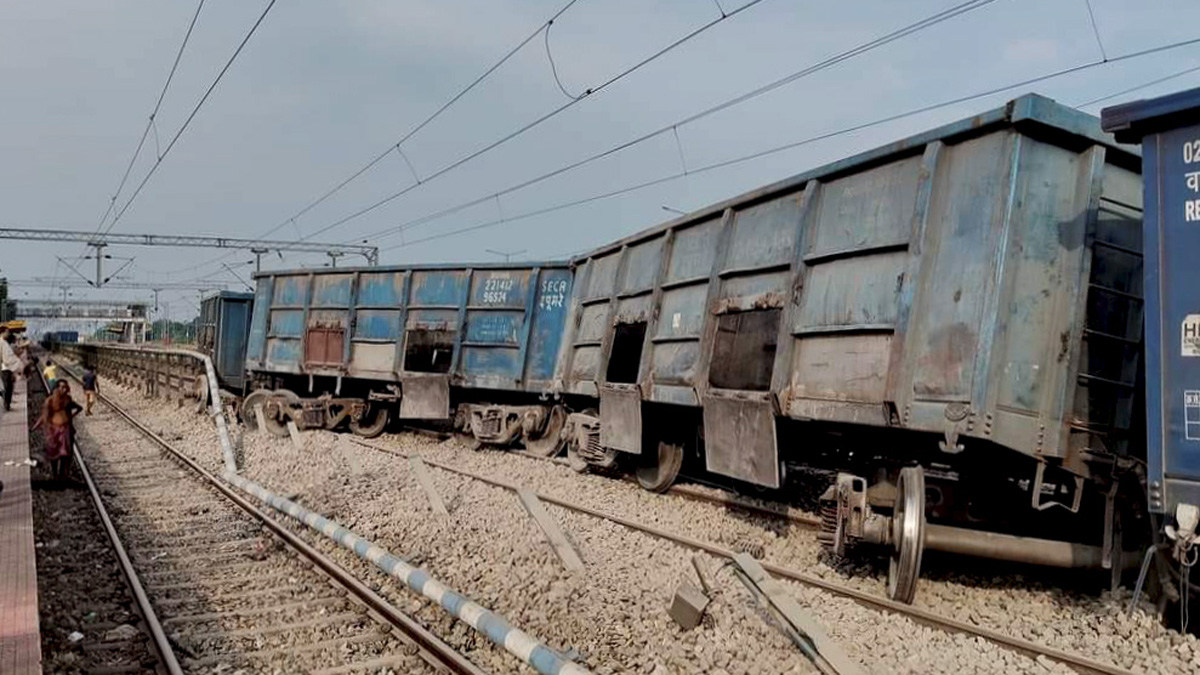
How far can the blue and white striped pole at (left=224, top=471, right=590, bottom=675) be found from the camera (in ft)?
13.4

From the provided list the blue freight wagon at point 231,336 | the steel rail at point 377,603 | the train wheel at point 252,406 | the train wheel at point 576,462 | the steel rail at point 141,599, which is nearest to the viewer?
the steel rail at point 377,603

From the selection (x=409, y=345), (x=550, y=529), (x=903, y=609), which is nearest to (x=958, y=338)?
(x=903, y=609)

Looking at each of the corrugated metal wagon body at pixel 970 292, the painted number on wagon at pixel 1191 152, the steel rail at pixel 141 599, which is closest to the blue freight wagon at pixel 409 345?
the steel rail at pixel 141 599

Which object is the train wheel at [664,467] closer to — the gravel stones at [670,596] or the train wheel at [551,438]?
the gravel stones at [670,596]

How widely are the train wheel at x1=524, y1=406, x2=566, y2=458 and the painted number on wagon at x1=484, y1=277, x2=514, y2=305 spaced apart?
2141 millimetres

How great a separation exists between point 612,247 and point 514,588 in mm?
6217

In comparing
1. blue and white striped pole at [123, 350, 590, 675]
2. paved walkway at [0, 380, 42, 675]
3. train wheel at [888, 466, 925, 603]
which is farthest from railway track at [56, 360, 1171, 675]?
paved walkway at [0, 380, 42, 675]

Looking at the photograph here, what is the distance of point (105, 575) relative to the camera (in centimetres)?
745

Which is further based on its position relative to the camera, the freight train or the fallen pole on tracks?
the freight train

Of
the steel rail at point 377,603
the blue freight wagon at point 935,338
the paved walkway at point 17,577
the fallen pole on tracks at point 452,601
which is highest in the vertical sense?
the blue freight wagon at point 935,338

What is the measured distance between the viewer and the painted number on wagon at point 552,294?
45.8 ft

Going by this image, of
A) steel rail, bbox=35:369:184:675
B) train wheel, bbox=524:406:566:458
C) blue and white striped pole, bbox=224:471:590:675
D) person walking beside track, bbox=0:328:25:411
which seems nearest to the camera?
blue and white striped pole, bbox=224:471:590:675

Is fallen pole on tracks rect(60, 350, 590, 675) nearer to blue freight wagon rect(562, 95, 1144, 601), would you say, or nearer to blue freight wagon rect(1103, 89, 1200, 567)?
blue freight wagon rect(562, 95, 1144, 601)

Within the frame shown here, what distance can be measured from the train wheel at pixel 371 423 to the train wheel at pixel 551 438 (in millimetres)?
4355
